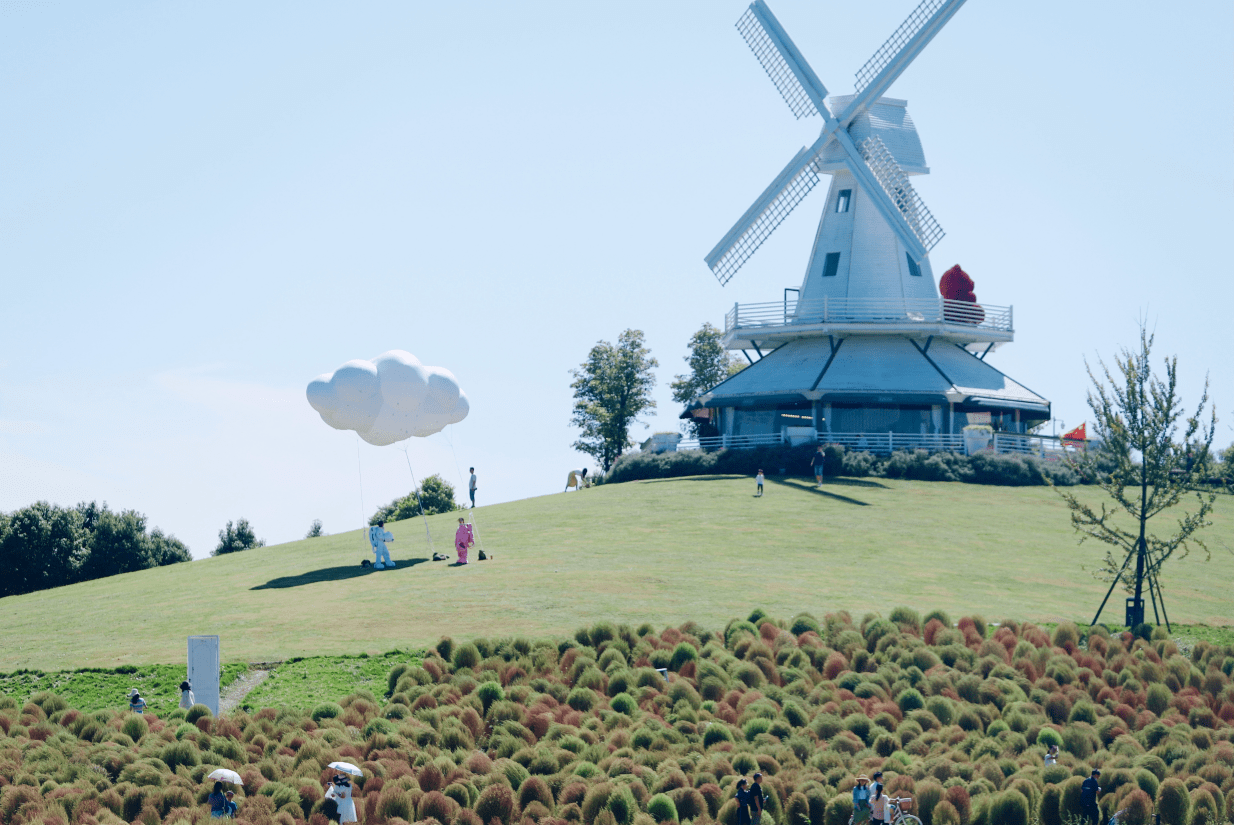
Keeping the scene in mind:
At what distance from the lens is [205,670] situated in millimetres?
22359

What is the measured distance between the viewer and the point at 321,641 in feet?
83.9

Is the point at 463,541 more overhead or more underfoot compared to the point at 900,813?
more overhead

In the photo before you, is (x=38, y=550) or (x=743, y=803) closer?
(x=743, y=803)

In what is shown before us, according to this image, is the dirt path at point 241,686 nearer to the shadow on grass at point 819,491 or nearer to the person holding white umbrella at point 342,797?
the person holding white umbrella at point 342,797

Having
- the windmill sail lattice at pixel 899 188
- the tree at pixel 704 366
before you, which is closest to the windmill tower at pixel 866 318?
the windmill sail lattice at pixel 899 188

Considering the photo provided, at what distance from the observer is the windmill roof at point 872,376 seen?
53469 mm

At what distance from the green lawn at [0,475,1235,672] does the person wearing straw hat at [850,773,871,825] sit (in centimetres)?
910

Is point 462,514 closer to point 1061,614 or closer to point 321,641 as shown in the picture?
point 321,641

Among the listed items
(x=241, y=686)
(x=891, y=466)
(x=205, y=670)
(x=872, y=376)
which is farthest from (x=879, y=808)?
(x=872, y=376)

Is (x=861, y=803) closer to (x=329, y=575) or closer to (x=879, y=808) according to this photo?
(x=879, y=808)

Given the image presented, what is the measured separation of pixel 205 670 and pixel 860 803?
11.4 m

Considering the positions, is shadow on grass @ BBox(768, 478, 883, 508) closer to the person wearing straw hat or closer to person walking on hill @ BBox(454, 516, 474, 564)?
person walking on hill @ BBox(454, 516, 474, 564)

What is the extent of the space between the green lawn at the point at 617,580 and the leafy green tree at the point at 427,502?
23613mm

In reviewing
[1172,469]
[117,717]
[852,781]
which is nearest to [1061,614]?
[1172,469]
